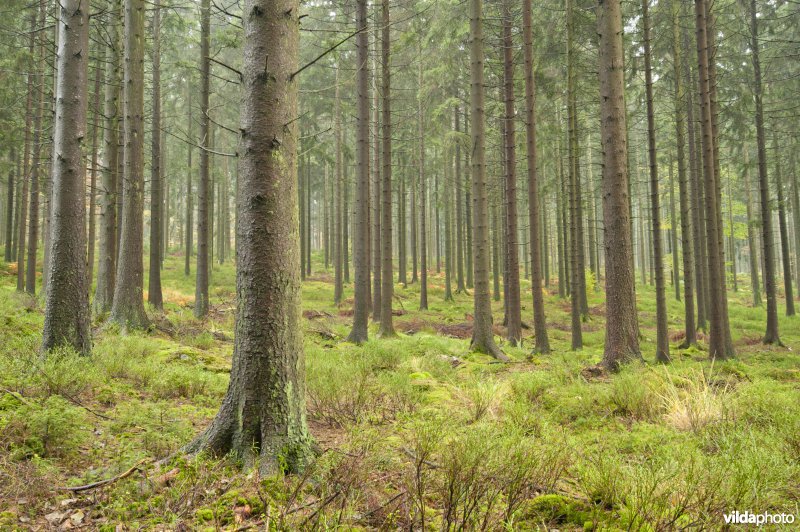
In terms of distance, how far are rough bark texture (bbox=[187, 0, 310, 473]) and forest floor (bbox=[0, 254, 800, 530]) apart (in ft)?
0.85

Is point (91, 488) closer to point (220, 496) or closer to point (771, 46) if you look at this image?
point (220, 496)

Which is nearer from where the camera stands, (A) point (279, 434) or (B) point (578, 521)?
(B) point (578, 521)

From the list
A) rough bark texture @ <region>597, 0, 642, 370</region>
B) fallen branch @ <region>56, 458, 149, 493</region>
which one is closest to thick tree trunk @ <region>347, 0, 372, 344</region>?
rough bark texture @ <region>597, 0, 642, 370</region>

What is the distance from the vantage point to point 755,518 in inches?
101

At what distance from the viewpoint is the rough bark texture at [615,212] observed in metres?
8.04

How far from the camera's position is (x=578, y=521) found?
288cm

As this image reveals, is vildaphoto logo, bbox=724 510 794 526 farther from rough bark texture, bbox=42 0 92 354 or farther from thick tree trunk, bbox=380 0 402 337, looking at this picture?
thick tree trunk, bbox=380 0 402 337

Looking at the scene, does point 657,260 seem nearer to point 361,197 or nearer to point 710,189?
point 710,189

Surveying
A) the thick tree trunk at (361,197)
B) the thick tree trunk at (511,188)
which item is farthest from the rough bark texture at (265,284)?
the thick tree trunk at (511,188)

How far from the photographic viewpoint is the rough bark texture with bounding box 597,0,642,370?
316 inches

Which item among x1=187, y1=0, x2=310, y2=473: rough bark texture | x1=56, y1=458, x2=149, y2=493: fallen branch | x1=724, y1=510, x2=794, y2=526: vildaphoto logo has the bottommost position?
x1=724, y1=510, x2=794, y2=526: vildaphoto logo

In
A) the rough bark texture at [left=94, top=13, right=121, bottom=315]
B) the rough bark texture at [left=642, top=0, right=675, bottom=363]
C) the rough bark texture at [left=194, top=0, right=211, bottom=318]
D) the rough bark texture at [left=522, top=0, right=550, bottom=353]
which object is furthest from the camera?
the rough bark texture at [left=194, top=0, right=211, bottom=318]

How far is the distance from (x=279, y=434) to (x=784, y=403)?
18.2 feet

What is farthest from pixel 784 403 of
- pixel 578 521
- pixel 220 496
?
pixel 220 496
